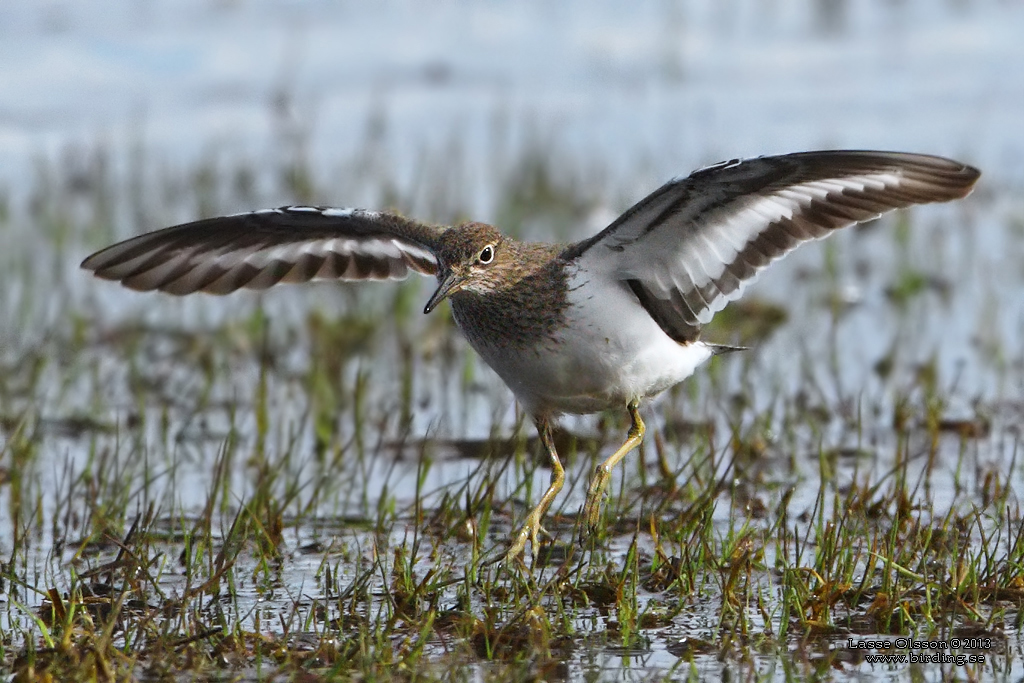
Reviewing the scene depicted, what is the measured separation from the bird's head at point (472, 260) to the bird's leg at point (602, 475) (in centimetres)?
73

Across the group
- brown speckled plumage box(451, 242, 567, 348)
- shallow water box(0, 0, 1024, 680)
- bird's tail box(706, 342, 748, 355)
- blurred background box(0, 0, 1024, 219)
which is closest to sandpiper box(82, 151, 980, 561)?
brown speckled plumage box(451, 242, 567, 348)

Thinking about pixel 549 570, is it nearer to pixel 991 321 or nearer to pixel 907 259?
pixel 991 321

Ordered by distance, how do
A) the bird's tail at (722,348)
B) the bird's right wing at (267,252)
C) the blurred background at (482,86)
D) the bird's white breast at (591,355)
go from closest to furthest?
the bird's white breast at (591,355), the bird's right wing at (267,252), the bird's tail at (722,348), the blurred background at (482,86)

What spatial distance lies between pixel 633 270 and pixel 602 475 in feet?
2.54

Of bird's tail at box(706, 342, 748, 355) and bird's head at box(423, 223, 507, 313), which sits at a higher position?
bird's head at box(423, 223, 507, 313)

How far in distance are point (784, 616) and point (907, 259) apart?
534cm

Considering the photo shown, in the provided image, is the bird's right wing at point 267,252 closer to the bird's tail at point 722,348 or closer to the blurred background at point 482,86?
the bird's tail at point 722,348

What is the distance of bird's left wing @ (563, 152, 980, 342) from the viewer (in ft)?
18.6

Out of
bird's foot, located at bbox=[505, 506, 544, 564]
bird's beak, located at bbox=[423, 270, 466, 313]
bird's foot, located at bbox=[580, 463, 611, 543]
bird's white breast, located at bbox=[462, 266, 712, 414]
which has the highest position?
bird's beak, located at bbox=[423, 270, 466, 313]

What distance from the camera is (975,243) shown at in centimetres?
1063

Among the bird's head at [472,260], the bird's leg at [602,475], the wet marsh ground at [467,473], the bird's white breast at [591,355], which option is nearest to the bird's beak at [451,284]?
the bird's head at [472,260]

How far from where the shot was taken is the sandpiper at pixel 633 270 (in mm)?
5781

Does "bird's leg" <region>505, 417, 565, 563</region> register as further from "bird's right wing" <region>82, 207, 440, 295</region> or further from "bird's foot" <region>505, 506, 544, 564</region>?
"bird's right wing" <region>82, 207, 440, 295</region>

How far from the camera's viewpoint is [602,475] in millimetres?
6000
